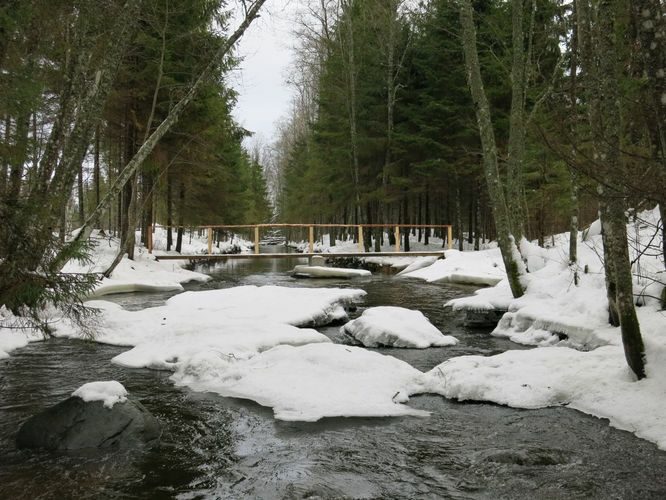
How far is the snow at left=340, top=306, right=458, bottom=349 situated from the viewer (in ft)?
24.3

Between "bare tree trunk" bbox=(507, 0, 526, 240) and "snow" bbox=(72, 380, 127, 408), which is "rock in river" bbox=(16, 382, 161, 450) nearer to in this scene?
"snow" bbox=(72, 380, 127, 408)

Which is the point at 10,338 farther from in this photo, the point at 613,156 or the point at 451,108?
the point at 451,108

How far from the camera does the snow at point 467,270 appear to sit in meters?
14.5

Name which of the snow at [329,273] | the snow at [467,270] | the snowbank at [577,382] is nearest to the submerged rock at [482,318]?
the snowbank at [577,382]

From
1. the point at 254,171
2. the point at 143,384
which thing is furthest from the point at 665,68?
the point at 254,171

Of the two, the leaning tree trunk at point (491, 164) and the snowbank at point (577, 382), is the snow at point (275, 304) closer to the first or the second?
the leaning tree trunk at point (491, 164)

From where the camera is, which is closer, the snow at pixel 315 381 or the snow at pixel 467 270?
the snow at pixel 315 381

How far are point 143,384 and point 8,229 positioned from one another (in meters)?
2.55

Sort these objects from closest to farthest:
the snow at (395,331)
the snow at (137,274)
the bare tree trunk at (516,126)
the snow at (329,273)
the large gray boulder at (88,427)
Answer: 1. the large gray boulder at (88,427)
2. the snow at (395,331)
3. the bare tree trunk at (516,126)
4. the snow at (137,274)
5. the snow at (329,273)

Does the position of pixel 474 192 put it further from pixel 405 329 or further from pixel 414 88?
pixel 405 329

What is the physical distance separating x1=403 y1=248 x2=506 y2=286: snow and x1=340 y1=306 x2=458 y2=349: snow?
6.72 metres

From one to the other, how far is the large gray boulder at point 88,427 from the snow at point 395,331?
12.9 feet

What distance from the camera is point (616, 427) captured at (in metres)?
4.16

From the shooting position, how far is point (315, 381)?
5.23 metres
